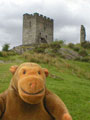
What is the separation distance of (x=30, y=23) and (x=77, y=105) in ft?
122

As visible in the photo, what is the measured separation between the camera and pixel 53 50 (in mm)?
25375

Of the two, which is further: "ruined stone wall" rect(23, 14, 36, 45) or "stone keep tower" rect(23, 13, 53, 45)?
"ruined stone wall" rect(23, 14, 36, 45)

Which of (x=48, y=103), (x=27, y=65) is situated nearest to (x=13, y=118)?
(x=48, y=103)

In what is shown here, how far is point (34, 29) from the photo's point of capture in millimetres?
41500

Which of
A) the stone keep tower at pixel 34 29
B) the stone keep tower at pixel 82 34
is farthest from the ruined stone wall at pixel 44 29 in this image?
the stone keep tower at pixel 82 34

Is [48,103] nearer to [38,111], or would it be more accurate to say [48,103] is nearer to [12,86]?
[38,111]

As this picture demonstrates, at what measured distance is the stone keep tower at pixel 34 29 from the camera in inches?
1632

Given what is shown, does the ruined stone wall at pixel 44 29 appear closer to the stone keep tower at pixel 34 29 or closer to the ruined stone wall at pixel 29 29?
the stone keep tower at pixel 34 29

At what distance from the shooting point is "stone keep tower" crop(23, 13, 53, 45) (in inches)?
1632

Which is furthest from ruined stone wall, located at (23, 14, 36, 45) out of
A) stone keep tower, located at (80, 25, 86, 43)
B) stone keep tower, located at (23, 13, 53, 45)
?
stone keep tower, located at (80, 25, 86, 43)

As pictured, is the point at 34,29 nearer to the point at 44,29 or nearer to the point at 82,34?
the point at 44,29

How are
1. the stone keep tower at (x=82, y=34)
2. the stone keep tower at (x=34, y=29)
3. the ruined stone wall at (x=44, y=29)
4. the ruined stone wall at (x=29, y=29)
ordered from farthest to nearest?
1. the ruined stone wall at (x=44, y=29)
2. the ruined stone wall at (x=29, y=29)
3. the stone keep tower at (x=34, y=29)
4. the stone keep tower at (x=82, y=34)

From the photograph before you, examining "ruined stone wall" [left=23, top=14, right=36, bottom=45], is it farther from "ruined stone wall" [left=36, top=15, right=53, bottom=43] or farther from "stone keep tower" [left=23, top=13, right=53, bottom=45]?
"ruined stone wall" [left=36, top=15, right=53, bottom=43]

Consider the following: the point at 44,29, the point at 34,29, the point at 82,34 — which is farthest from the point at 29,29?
the point at 82,34
